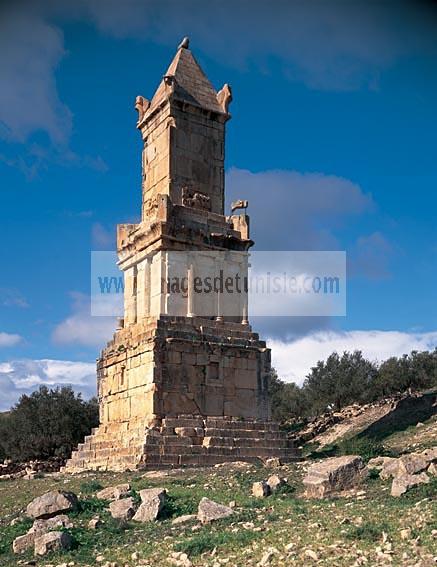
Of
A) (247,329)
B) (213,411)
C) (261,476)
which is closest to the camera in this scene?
(261,476)

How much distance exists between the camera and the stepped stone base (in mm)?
17469

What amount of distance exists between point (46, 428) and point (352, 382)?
16930 mm

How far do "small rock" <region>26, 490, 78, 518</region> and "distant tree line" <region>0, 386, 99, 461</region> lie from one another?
23147mm

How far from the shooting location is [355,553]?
27.6 feet

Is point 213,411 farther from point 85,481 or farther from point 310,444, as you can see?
point 310,444

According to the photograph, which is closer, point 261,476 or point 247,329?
point 261,476

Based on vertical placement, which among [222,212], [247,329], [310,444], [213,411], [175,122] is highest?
[175,122]

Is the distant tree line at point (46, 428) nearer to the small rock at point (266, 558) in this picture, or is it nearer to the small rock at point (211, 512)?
the small rock at point (211, 512)

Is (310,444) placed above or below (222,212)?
below

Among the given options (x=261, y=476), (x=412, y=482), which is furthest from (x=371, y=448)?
(x=412, y=482)

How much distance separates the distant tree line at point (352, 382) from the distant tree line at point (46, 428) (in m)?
12.5

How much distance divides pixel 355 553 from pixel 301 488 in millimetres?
4459

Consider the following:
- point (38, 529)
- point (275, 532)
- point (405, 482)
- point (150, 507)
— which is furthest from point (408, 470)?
point (38, 529)

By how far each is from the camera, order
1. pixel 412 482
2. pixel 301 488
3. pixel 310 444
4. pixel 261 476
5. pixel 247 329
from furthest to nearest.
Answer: pixel 310 444, pixel 247 329, pixel 261 476, pixel 301 488, pixel 412 482
